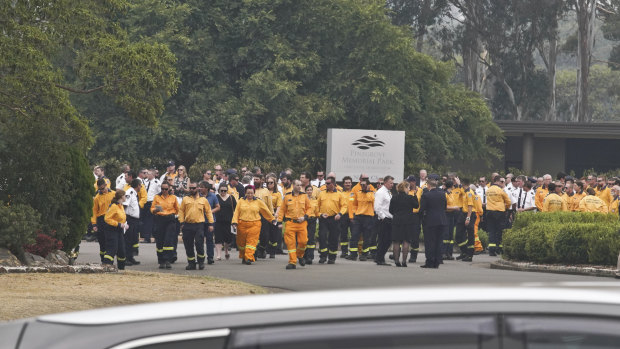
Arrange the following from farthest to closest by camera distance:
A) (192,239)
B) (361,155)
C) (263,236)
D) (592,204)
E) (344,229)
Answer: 1. (361,155)
2. (592,204)
3. (344,229)
4. (263,236)
5. (192,239)

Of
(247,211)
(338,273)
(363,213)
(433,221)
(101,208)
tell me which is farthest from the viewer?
(363,213)

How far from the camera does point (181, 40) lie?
40.3m

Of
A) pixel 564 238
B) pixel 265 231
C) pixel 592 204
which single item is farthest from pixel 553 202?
pixel 265 231

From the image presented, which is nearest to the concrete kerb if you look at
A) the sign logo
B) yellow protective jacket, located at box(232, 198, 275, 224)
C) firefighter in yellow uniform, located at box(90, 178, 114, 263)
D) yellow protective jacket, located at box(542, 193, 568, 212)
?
firefighter in yellow uniform, located at box(90, 178, 114, 263)

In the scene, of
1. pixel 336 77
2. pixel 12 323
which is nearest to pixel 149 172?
pixel 336 77

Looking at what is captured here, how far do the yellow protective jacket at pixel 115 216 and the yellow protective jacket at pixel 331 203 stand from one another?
4.93 m

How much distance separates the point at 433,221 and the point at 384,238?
48.8 inches

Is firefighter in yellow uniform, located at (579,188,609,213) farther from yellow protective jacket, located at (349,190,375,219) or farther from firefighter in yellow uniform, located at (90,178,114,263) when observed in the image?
firefighter in yellow uniform, located at (90,178,114,263)

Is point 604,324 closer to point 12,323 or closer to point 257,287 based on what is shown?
point 12,323

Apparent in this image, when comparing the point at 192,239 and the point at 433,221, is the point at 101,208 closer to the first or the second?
the point at 192,239

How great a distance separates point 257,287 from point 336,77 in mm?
26780

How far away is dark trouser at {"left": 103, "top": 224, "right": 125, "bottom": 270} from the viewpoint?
1959 centimetres

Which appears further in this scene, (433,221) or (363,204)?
(363,204)

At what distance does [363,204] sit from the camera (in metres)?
24.2
